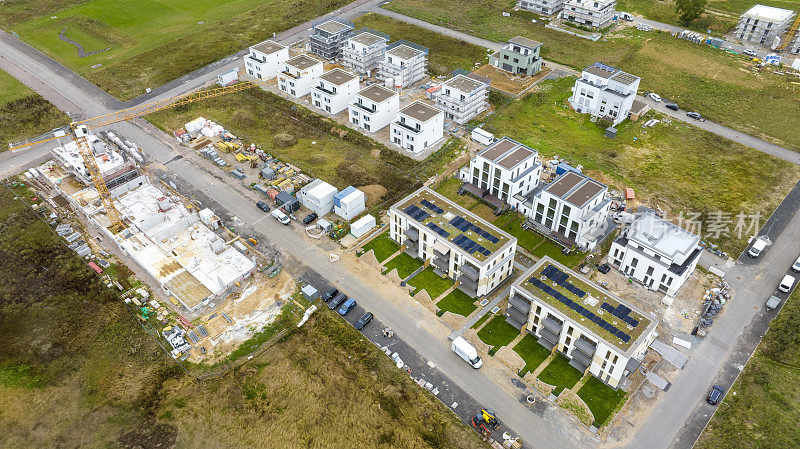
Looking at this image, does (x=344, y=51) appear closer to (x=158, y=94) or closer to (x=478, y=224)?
(x=158, y=94)

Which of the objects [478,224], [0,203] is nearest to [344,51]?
[478,224]

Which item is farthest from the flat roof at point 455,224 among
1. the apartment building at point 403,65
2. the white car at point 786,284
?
the apartment building at point 403,65

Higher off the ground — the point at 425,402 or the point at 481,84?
the point at 481,84

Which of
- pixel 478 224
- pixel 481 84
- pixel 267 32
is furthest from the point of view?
pixel 267 32

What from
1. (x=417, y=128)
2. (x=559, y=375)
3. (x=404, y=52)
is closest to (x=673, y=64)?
(x=404, y=52)

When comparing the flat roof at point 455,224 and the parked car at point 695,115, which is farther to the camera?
the parked car at point 695,115

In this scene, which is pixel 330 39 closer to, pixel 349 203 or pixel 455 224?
pixel 349 203

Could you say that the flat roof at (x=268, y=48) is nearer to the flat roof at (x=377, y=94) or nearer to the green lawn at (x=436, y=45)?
the flat roof at (x=377, y=94)
